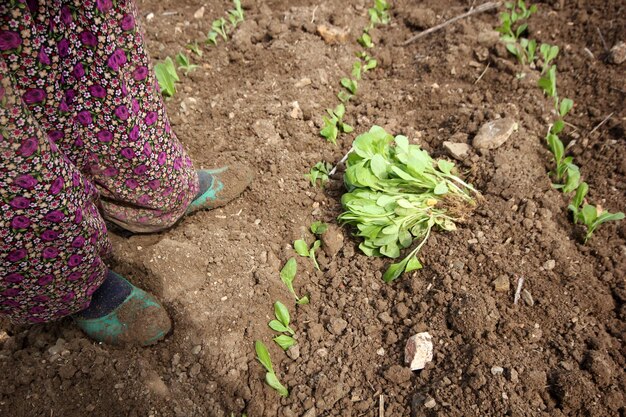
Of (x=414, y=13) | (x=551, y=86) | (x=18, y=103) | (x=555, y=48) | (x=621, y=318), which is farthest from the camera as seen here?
(x=414, y=13)

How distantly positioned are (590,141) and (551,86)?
0.37m

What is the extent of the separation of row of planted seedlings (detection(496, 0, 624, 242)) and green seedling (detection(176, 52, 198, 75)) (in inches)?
75.5

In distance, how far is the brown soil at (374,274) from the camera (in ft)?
5.35

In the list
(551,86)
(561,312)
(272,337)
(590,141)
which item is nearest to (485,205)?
(561,312)

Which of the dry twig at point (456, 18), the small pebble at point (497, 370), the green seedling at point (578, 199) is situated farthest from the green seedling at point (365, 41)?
the small pebble at point (497, 370)

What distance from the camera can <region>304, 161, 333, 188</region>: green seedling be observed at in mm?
2344

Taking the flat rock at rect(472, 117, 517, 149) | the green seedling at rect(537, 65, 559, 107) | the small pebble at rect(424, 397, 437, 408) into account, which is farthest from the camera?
the green seedling at rect(537, 65, 559, 107)

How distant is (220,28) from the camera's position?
3148mm

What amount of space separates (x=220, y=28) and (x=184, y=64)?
1.38 ft

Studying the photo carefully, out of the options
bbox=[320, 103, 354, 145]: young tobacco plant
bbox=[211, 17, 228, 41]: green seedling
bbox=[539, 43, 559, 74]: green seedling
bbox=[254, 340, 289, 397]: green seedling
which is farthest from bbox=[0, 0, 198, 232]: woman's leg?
bbox=[539, 43, 559, 74]: green seedling

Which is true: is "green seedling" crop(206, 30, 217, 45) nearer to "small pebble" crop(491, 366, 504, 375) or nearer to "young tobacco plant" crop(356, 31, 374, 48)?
"young tobacco plant" crop(356, 31, 374, 48)

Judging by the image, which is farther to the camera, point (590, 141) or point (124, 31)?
point (590, 141)

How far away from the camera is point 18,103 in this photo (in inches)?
44.2

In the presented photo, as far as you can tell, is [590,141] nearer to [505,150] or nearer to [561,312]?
[505,150]
